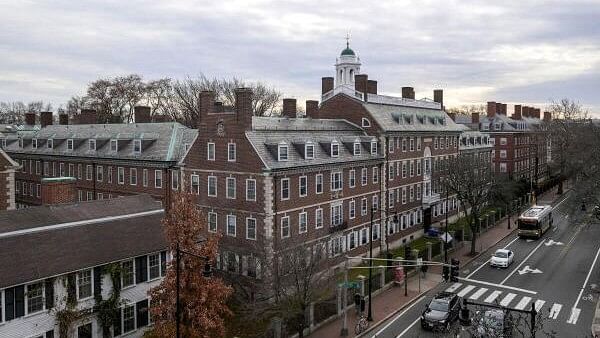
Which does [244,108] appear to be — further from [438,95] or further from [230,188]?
[438,95]

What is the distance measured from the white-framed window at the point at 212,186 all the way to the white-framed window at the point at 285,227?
6.37m

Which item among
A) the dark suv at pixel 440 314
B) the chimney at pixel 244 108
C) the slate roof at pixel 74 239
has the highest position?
the chimney at pixel 244 108

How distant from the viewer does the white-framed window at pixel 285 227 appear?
3946cm

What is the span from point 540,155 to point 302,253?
97329 millimetres

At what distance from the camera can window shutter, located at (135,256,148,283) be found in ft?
96.3

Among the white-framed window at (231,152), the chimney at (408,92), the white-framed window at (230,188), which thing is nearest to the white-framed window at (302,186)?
the white-framed window at (230,188)

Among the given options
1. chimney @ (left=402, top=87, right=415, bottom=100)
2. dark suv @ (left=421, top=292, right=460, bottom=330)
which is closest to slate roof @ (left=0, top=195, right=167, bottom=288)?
dark suv @ (left=421, top=292, right=460, bottom=330)

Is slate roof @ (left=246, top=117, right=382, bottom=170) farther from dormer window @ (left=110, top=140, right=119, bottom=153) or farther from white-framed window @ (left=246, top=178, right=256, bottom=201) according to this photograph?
dormer window @ (left=110, top=140, right=119, bottom=153)

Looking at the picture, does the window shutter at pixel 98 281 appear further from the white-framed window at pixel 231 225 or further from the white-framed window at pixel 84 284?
the white-framed window at pixel 231 225

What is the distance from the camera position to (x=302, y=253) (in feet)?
104

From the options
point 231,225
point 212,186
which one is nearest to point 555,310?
point 231,225

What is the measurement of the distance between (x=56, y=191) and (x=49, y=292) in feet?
22.6

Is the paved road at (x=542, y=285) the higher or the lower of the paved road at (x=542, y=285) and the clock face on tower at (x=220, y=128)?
the lower

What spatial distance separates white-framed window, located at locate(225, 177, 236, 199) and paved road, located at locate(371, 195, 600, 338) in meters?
14.8
